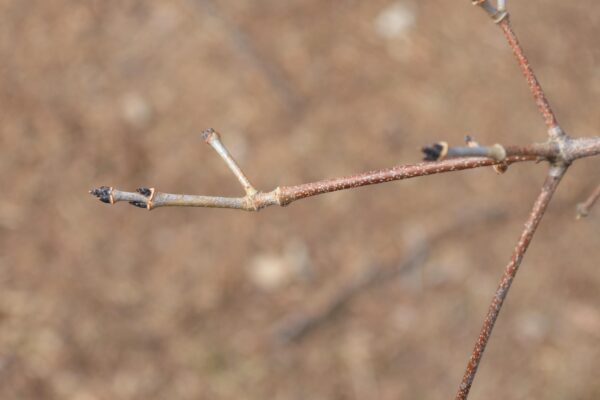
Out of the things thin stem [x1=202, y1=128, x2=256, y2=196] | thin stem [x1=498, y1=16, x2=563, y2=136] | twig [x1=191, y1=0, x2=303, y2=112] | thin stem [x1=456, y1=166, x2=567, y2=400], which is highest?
twig [x1=191, y1=0, x2=303, y2=112]

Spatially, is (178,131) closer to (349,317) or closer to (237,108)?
(237,108)

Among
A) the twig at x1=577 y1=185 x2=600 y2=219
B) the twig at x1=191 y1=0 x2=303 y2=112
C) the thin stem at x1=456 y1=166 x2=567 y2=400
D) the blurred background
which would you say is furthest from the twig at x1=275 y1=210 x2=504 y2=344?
the thin stem at x1=456 y1=166 x2=567 y2=400

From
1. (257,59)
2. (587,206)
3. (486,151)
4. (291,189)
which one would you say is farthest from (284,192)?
(257,59)

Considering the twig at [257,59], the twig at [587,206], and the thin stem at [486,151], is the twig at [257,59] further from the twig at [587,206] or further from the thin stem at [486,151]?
the thin stem at [486,151]

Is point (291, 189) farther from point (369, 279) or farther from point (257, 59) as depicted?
point (257, 59)

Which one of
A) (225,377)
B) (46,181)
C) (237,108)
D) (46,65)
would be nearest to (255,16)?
(237,108)

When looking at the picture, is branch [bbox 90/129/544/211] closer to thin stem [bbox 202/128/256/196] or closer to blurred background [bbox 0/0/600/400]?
thin stem [bbox 202/128/256/196]
